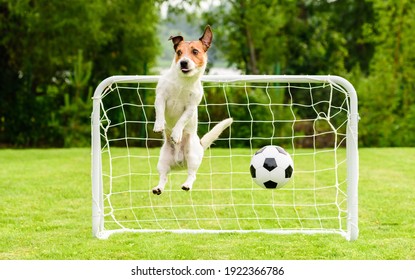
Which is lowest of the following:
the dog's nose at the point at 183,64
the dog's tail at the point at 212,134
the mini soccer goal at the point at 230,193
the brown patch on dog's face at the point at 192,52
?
the mini soccer goal at the point at 230,193

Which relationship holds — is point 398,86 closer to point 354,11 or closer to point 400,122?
point 400,122

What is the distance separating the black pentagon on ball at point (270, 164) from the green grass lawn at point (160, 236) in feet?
2.00

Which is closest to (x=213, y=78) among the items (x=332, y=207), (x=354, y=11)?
(x=332, y=207)

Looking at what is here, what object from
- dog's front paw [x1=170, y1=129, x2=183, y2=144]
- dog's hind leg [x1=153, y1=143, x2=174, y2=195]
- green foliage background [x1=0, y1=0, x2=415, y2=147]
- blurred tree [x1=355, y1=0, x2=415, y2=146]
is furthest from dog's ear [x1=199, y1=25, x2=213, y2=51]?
blurred tree [x1=355, y1=0, x2=415, y2=146]

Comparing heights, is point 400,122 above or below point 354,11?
below

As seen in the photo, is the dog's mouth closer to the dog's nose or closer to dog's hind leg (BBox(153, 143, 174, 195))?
the dog's nose

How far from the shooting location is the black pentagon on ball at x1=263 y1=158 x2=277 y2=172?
Answer: 5793 mm

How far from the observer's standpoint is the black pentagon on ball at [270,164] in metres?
5.79

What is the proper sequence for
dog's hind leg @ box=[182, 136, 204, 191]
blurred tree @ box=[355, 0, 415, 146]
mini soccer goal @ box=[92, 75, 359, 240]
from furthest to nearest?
blurred tree @ box=[355, 0, 415, 146] < mini soccer goal @ box=[92, 75, 359, 240] < dog's hind leg @ box=[182, 136, 204, 191]

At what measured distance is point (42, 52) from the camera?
16.3 metres

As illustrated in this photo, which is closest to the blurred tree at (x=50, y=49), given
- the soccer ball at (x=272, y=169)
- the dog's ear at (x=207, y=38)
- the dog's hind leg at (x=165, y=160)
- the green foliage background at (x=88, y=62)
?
the green foliage background at (x=88, y=62)

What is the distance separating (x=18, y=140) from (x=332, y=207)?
964 cm

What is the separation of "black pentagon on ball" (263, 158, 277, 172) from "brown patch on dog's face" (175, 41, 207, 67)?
1.25 meters

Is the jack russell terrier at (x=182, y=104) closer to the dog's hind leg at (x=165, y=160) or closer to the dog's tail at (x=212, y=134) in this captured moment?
the dog's hind leg at (x=165, y=160)
